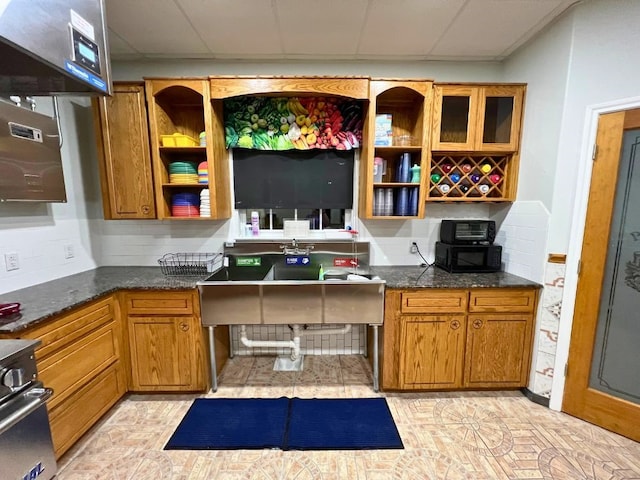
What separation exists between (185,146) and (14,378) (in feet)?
5.67

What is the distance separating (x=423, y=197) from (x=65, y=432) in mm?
2831

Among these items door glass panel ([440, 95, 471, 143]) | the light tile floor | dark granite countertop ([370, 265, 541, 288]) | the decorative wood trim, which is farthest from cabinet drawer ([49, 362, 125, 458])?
door glass panel ([440, 95, 471, 143])

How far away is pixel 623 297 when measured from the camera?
1.74 metres

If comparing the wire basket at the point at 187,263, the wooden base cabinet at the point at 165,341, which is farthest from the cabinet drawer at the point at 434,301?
the wire basket at the point at 187,263

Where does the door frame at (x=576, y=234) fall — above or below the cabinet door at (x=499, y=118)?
below

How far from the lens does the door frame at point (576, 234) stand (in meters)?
1.71

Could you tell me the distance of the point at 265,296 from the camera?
6.66 ft

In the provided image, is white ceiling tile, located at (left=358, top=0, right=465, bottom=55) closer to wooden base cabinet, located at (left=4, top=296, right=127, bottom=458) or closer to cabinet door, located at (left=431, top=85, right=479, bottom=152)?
cabinet door, located at (left=431, top=85, right=479, bottom=152)

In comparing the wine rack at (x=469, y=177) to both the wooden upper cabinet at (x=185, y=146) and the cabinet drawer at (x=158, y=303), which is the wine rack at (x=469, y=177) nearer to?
the wooden upper cabinet at (x=185, y=146)

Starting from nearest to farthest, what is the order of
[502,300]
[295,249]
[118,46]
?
1. [502,300]
2. [118,46]
3. [295,249]

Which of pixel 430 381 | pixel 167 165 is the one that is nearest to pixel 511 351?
pixel 430 381

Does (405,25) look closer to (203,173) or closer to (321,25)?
(321,25)

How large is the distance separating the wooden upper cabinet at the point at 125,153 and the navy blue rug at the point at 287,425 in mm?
1603

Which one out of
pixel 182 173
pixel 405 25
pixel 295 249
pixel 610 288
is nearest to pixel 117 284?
pixel 182 173
